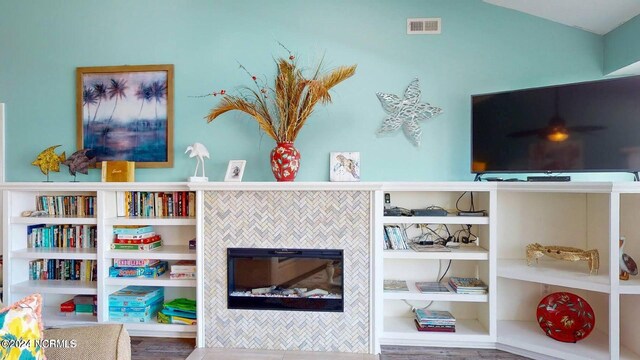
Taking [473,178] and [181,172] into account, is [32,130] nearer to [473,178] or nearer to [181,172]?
[181,172]

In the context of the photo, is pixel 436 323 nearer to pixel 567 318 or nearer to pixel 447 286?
pixel 447 286

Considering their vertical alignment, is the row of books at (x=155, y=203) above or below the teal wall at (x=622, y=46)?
below

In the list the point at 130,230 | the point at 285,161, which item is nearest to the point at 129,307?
the point at 130,230

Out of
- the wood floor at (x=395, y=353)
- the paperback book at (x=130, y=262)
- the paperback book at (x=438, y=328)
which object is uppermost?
the paperback book at (x=130, y=262)

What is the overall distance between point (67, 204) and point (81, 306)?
0.84m

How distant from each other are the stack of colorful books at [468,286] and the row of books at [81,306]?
2.82 metres

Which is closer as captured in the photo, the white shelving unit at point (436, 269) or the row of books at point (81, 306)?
the white shelving unit at point (436, 269)

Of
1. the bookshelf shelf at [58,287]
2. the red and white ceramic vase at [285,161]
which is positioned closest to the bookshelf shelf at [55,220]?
the bookshelf shelf at [58,287]

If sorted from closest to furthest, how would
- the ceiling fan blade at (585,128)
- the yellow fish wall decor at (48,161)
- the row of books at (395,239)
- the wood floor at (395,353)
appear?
the ceiling fan blade at (585,128)
the wood floor at (395,353)
the row of books at (395,239)
the yellow fish wall decor at (48,161)

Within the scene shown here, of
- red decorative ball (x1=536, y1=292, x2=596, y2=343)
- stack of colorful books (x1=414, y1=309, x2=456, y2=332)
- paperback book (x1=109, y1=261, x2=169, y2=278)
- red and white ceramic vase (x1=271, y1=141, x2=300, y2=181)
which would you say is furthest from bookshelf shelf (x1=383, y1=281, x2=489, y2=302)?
paperback book (x1=109, y1=261, x2=169, y2=278)

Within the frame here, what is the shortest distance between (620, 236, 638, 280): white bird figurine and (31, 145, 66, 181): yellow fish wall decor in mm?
4125

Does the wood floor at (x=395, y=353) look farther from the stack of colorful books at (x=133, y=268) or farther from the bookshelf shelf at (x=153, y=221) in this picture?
the bookshelf shelf at (x=153, y=221)

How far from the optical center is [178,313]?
8.54 feet

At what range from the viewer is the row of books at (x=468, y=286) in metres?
2.39
